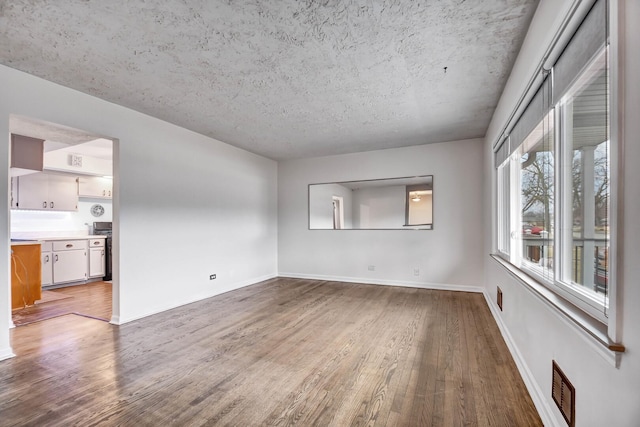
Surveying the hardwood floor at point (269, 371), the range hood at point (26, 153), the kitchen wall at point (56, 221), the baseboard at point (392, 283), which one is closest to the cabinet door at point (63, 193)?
the kitchen wall at point (56, 221)

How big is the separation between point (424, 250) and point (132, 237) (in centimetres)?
428

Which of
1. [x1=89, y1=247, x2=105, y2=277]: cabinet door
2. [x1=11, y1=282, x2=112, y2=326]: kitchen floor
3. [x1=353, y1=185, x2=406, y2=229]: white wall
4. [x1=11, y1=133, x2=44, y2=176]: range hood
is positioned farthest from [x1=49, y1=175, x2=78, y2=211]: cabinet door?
[x1=353, y1=185, x2=406, y2=229]: white wall

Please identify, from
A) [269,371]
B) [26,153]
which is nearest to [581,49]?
[269,371]

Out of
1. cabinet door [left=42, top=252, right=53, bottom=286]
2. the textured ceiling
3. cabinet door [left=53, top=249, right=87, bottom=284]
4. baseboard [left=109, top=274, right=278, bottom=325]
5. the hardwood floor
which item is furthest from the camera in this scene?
cabinet door [left=53, top=249, right=87, bottom=284]

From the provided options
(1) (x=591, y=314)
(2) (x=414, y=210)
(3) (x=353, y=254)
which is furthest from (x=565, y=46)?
(3) (x=353, y=254)

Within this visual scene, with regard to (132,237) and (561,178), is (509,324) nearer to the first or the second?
(561,178)

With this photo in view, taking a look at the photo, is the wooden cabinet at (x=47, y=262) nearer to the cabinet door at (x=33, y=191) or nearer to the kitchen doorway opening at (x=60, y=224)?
the kitchen doorway opening at (x=60, y=224)

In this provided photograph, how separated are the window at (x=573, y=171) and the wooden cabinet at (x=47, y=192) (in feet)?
24.9

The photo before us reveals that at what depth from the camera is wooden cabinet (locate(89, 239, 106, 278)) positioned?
571cm

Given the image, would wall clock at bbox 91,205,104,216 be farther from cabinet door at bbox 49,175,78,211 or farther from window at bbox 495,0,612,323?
window at bbox 495,0,612,323

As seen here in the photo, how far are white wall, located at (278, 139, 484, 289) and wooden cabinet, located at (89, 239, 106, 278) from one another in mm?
3522

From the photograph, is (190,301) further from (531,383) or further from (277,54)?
(531,383)

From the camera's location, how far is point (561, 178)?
64.6 inches

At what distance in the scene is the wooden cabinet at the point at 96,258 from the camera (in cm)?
571
